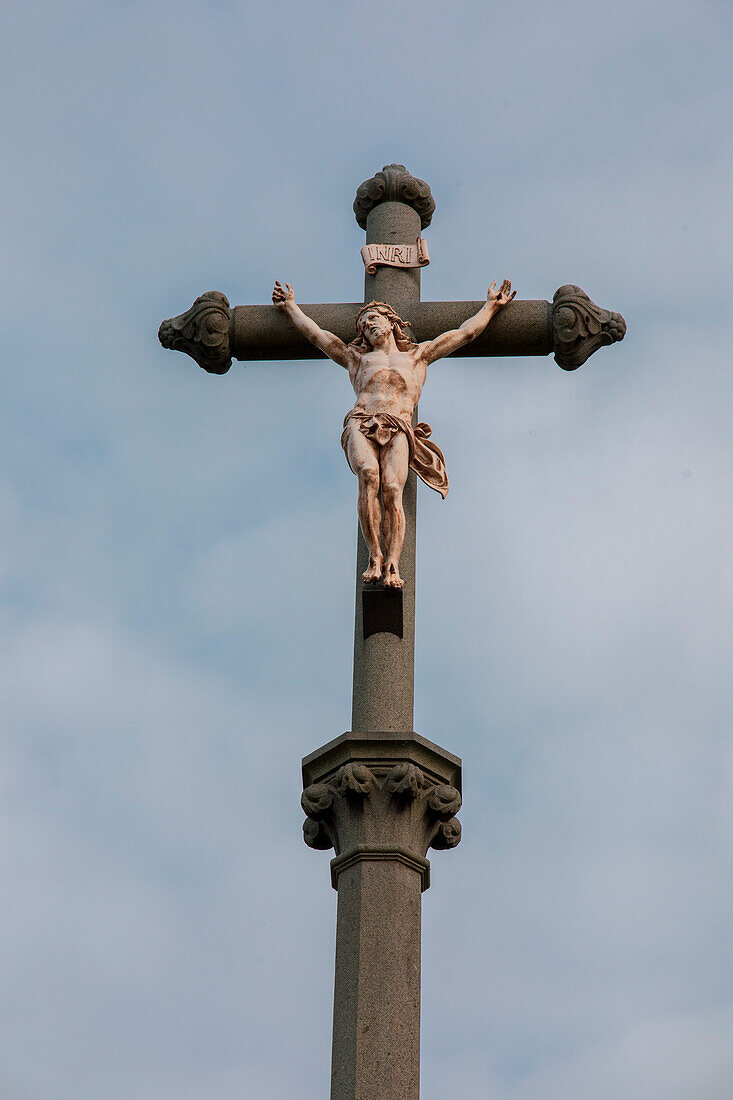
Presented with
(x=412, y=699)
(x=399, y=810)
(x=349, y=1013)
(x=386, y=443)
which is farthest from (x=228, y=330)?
(x=349, y=1013)

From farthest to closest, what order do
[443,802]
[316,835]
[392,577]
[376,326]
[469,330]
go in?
[469,330] < [376,326] < [392,577] < [316,835] < [443,802]

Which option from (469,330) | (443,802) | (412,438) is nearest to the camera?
(443,802)

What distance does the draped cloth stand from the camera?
38.0ft

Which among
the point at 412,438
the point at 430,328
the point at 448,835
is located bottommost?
the point at 448,835

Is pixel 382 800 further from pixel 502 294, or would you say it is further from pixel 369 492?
pixel 502 294

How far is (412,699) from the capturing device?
11234mm

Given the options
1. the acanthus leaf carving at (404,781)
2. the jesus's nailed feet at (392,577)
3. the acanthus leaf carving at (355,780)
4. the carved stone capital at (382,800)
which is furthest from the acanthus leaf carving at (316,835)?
the jesus's nailed feet at (392,577)

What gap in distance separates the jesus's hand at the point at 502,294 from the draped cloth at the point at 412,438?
1118mm

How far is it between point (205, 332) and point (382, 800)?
12.6 ft

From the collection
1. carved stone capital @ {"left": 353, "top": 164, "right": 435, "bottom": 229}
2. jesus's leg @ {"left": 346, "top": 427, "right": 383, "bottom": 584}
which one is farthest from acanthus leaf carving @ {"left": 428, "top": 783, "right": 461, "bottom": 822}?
carved stone capital @ {"left": 353, "top": 164, "right": 435, "bottom": 229}

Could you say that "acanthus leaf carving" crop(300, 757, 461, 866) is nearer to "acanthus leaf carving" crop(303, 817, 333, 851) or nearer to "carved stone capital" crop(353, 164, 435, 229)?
"acanthus leaf carving" crop(303, 817, 333, 851)

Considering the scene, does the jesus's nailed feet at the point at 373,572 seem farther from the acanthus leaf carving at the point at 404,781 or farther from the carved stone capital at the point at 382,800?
the acanthus leaf carving at the point at 404,781

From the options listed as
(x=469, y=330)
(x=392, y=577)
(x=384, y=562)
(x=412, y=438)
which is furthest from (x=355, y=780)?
(x=469, y=330)

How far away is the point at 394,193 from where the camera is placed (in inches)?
527
